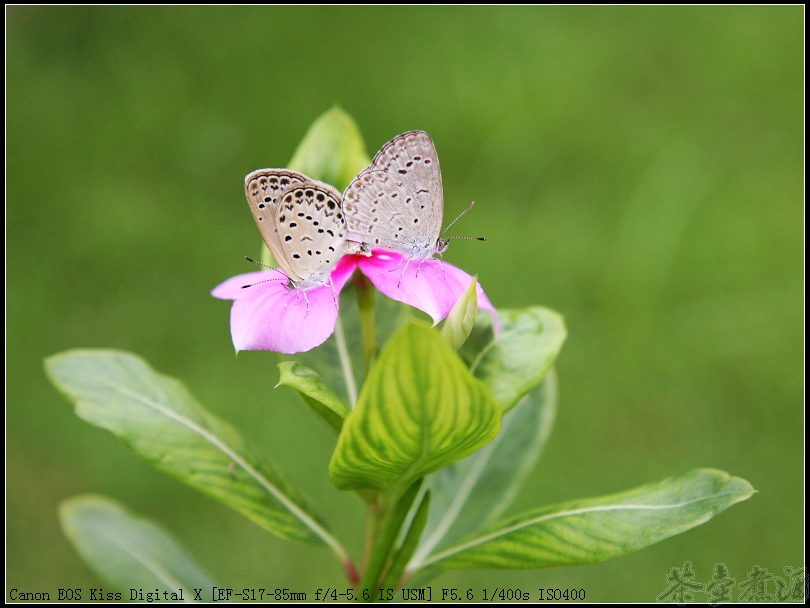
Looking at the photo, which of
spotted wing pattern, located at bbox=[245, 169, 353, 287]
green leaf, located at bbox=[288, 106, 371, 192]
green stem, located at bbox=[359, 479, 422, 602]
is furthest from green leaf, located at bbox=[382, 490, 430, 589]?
green leaf, located at bbox=[288, 106, 371, 192]

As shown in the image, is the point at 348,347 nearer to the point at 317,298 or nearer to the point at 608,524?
the point at 317,298

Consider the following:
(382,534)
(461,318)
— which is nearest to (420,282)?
(461,318)

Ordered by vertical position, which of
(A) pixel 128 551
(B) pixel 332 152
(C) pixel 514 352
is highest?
(B) pixel 332 152

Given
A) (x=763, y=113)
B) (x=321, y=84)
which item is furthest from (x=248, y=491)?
(x=763, y=113)

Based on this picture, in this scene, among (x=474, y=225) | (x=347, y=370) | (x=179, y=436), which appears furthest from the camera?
(x=474, y=225)

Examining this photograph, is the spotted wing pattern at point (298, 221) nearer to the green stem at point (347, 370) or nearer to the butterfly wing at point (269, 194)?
the butterfly wing at point (269, 194)
